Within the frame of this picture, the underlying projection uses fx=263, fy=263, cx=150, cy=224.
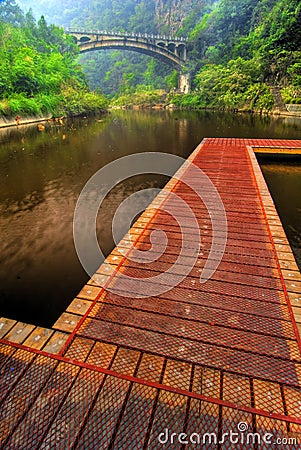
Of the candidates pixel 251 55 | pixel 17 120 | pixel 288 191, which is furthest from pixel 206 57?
pixel 288 191

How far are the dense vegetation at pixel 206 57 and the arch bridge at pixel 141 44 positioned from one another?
Result: 3019 mm

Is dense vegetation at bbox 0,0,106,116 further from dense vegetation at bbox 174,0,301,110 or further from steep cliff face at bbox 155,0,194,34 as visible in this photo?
steep cliff face at bbox 155,0,194,34

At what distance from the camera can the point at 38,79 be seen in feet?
104

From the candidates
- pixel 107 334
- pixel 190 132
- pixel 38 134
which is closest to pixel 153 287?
pixel 107 334

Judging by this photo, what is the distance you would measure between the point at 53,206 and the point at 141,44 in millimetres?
65380

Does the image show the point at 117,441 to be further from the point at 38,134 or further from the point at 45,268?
the point at 38,134

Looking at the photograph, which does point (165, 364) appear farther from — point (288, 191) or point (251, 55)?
point (251, 55)

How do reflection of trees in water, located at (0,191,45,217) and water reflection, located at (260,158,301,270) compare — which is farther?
reflection of trees in water, located at (0,191,45,217)

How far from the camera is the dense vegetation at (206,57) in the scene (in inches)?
1247

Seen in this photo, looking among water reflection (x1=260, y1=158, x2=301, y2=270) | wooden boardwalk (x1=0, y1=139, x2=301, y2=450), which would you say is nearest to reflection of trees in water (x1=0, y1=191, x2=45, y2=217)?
wooden boardwalk (x1=0, y1=139, x2=301, y2=450)

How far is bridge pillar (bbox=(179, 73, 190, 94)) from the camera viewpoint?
59.3m

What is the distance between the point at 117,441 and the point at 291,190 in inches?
364

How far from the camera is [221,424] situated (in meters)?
1.84

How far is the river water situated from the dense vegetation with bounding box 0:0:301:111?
18998 mm
